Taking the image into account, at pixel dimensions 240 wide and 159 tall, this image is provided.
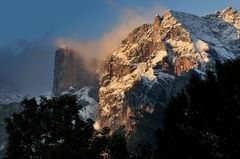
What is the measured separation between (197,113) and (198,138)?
2.92 m

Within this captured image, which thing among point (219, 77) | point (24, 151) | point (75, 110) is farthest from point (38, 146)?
point (219, 77)

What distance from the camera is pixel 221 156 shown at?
216 feet

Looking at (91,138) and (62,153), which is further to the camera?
(91,138)

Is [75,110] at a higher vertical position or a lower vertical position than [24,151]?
higher

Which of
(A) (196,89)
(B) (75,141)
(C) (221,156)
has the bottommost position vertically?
(C) (221,156)

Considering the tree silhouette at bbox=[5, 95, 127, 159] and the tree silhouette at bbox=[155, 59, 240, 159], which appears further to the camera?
the tree silhouette at bbox=[5, 95, 127, 159]

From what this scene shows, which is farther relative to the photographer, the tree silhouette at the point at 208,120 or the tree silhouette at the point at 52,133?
the tree silhouette at the point at 52,133

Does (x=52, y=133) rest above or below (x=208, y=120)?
above

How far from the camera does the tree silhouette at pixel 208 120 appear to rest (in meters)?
65.4

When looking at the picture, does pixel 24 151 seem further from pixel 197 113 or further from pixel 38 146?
pixel 197 113

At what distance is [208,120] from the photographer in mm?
67688

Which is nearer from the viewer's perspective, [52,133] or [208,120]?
[208,120]

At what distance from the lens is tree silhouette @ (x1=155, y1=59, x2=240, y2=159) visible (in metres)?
65.4

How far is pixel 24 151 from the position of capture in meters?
68.9
